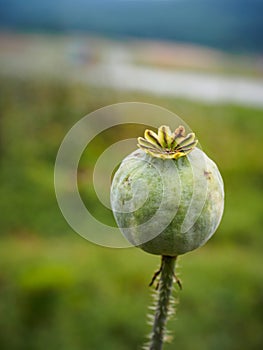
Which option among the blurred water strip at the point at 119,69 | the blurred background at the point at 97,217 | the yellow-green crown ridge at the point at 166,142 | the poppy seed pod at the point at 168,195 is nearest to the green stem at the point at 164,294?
the poppy seed pod at the point at 168,195

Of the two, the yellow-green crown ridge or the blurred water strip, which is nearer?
the yellow-green crown ridge

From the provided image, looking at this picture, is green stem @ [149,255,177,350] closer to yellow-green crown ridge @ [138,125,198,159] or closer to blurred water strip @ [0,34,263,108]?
yellow-green crown ridge @ [138,125,198,159]

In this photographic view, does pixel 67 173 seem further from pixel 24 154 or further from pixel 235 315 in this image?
pixel 235 315

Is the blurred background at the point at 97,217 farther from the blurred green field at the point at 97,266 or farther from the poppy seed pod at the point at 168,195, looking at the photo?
the poppy seed pod at the point at 168,195

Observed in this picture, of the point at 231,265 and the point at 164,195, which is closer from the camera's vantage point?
the point at 164,195

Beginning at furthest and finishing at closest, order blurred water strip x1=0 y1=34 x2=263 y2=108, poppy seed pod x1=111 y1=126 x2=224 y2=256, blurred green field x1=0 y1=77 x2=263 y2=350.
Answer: blurred water strip x1=0 y1=34 x2=263 y2=108 < blurred green field x1=0 y1=77 x2=263 y2=350 < poppy seed pod x1=111 y1=126 x2=224 y2=256

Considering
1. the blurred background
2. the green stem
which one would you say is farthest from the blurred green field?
the green stem

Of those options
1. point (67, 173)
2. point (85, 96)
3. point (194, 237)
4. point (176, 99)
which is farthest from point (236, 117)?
point (194, 237)

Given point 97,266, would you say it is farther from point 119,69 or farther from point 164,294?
point 119,69
